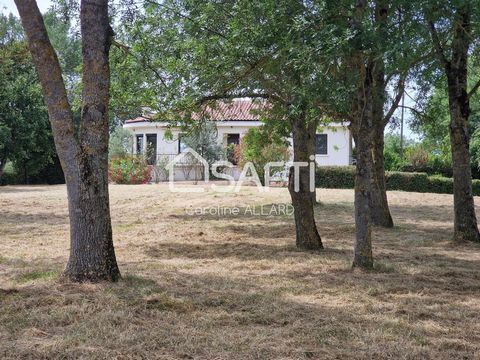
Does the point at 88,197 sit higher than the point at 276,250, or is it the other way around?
the point at 88,197

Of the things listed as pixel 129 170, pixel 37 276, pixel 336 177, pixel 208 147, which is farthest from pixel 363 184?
pixel 208 147

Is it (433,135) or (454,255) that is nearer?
(454,255)

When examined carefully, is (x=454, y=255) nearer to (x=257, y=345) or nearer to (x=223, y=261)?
(x=223, y=261)

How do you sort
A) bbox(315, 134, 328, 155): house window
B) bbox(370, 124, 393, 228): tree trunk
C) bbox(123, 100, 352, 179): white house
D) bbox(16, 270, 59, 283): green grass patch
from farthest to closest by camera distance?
1. bbox(315, 134, 328, 155): house window
2. bbox(123, 100, 352, 179): white house
3. bbox(370, 124, 393, 228): tree trunk
4. bbox(16, 270, 59, 283): green grass patch

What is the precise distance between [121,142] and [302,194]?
24370 millimetres

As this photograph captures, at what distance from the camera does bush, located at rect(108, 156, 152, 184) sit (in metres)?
26.5

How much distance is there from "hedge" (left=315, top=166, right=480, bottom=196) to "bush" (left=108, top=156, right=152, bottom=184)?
8.75 m

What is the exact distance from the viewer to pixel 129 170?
1041 inches

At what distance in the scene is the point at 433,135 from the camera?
14.2m

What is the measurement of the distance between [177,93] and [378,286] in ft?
16.3

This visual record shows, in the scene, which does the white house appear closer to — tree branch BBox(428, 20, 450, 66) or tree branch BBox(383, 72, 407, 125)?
tree branch BBox(383, 72, 407, 125)

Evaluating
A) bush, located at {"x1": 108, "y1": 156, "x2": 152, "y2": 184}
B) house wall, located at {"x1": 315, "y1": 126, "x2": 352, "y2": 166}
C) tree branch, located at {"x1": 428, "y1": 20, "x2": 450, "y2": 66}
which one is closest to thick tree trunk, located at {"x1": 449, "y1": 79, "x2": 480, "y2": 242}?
tree branch, located at {"x1": 428, "y1": 20, "x2": 450, "y2": 66}

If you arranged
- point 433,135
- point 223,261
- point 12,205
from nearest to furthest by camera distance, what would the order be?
point 223,261
point 433,135
point 12,205

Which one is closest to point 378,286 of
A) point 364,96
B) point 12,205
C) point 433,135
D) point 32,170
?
point 364,96
